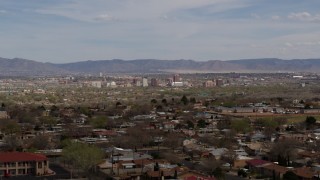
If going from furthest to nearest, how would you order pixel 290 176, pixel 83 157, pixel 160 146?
pixel 160 146 → pixel 83 157 → pixel 290 176

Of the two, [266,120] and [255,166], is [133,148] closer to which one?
[255,166]

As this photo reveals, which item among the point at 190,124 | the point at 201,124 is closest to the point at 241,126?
the point at 201,124

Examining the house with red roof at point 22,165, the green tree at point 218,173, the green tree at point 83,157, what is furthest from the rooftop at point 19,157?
the green tree at point 218,173

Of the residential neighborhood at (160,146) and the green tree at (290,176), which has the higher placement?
the green tree at (290,176)

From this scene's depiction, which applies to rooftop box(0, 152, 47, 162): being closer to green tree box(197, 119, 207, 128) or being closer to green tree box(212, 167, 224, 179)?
green tree box(212, 167, 224, 179)

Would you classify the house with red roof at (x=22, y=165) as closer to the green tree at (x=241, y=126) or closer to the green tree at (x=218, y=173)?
the green tree at (x=218, y=173)

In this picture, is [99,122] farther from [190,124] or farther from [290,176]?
[290,176]

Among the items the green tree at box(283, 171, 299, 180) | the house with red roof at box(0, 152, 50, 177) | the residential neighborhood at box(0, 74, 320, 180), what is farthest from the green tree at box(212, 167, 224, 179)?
the house with red roof at box(0, 152, 50, 177)

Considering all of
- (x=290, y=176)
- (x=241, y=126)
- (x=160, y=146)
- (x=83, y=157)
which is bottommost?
(x=160, y=146)
